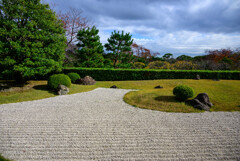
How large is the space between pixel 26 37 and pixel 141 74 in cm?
1149

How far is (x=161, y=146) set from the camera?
3824 mm

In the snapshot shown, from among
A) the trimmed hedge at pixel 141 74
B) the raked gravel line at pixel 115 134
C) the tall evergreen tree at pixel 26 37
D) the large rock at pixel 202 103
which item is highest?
the tall evergreen tree at pixel 26 37

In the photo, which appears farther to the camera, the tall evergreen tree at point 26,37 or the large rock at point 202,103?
the tall evergreen tree at point 26,37

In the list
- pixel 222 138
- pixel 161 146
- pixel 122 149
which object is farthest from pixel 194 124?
pixel 122 149

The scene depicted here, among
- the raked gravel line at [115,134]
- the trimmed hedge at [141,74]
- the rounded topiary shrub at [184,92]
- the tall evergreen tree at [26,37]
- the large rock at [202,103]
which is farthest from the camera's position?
the trimmed hedge at [141,74]

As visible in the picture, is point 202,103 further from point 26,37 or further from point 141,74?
point 26,37

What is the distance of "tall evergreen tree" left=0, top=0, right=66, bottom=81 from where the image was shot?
9133mm

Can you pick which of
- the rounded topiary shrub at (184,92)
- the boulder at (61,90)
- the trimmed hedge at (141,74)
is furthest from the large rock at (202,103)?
the trimmed hedge at (141,74)

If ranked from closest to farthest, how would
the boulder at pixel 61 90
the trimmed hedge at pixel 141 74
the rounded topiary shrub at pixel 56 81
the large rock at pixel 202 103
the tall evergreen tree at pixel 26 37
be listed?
1. the large rock at pixel 202 103
2. the tall evergreen tree at pixel 26 37
3. the boulder at pixel 61 90
4. the rounded topiary shrub at pixel 56 81
5. the trimmed hedge at pixel 141 74

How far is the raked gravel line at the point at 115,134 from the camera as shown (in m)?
3.51

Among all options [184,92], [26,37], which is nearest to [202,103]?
[184,92]

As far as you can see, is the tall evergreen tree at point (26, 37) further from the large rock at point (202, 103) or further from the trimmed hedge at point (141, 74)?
the large rock at point (202, 103)

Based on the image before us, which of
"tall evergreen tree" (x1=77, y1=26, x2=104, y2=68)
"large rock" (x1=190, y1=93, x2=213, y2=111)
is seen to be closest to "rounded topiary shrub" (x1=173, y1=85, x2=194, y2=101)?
"large rock" (x1=190, y1=93, x2=213, y2=111)

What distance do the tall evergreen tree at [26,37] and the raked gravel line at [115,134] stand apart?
154 inches
